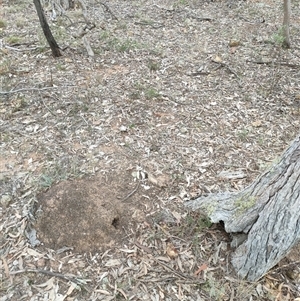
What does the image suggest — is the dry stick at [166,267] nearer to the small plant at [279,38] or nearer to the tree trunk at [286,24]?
the small plant at [279,38]

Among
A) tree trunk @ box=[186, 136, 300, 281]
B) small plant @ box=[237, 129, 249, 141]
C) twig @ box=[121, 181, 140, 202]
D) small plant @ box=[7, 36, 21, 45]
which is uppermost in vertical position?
small plant @ box=[7, 36, 21, 45]

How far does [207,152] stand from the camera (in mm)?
3521

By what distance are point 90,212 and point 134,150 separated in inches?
38.7

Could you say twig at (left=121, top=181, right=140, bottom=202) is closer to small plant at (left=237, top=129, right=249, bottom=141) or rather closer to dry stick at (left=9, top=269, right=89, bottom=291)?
dry stick at (left=9, top=269, right=89, bottom=291)

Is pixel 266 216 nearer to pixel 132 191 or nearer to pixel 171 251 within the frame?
pixel 171 251

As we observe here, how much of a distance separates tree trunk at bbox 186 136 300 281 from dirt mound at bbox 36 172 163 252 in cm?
69

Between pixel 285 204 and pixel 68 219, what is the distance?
158 centimetres

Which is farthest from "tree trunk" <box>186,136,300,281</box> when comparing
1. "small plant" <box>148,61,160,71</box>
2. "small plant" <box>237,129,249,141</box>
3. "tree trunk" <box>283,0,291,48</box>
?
"tree trunk" <box>283,0,291,48</box>

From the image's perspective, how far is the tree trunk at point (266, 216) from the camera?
2.08 meters

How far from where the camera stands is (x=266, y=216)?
221 cm

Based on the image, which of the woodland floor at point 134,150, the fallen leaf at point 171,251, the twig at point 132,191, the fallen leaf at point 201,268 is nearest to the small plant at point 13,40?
the woodland floor at point 134,150

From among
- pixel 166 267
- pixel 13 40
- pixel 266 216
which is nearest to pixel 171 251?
pixel 166 267

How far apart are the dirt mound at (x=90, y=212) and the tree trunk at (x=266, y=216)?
69 cm

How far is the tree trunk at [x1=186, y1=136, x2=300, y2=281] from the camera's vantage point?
6.81 feet
